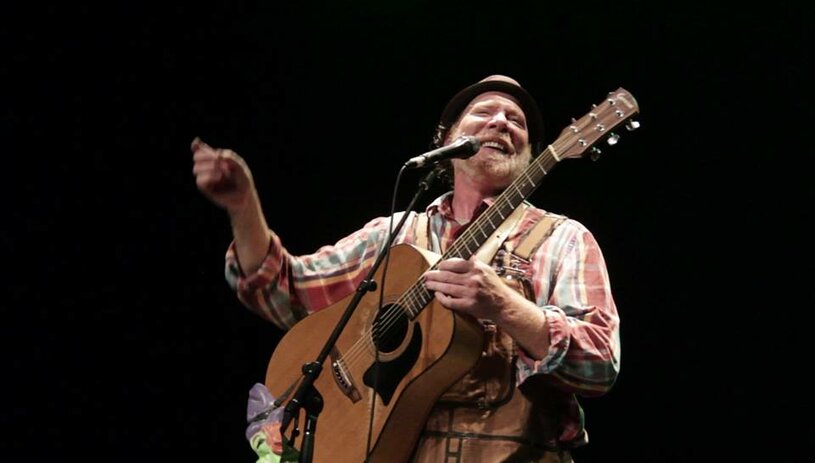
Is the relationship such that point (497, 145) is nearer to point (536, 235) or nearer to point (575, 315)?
point (536, 235)

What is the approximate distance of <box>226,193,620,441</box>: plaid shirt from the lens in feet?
7.59

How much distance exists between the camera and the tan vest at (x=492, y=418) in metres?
Answer: 2.41

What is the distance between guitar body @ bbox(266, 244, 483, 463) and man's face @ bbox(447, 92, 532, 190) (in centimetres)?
47

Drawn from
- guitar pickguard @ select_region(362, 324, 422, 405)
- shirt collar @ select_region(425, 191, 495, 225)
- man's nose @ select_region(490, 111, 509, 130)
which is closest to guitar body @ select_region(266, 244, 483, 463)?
guitar pickguard @ select_region(362, 324, 422, 405)

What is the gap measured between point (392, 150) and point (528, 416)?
2445mm

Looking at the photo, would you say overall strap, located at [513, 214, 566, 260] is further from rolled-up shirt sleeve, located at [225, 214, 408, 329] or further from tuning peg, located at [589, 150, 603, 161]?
rolled-up shirt sleeve, located at [225, 214, 408, 329]

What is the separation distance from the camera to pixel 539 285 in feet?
8.46

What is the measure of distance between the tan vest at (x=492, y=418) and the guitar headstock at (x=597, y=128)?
1.38 feet

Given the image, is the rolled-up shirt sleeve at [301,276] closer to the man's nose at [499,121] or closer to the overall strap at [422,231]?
the overall strap at [422,231]

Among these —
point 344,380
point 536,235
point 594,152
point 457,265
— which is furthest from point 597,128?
point 344,380

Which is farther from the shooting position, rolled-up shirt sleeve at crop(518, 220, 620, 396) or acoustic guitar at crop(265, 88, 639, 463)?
acoustic guitar at crop(265, 88, 639, 463)

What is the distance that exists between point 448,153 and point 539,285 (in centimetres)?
47

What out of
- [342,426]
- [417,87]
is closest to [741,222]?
[417,87]

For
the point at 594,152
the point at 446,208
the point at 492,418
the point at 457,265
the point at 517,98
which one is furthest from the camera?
the point at 517,98
